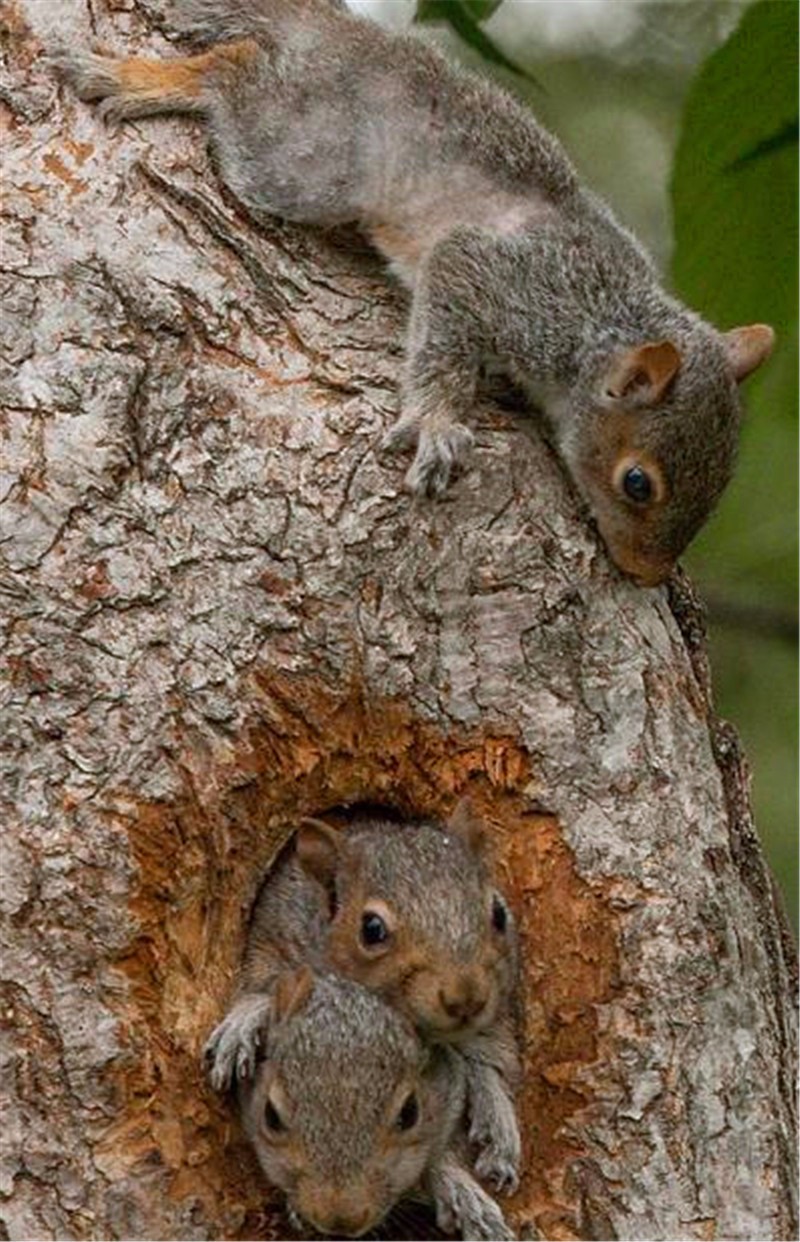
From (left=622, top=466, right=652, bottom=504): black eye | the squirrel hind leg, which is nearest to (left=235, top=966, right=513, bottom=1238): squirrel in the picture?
(left=622, top=466, right=652, bottom=504): black eye

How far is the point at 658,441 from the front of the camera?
5059mm

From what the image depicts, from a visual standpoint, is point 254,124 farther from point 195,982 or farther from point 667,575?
point 195,982

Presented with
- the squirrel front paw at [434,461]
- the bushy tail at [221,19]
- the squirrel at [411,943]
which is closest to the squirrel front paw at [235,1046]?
the squirrel at [411,943]

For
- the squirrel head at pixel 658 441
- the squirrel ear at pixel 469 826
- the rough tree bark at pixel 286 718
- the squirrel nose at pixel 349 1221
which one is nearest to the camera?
the squirrel nose at pixel 349 1221

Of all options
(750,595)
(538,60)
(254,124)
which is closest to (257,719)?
(254,124)

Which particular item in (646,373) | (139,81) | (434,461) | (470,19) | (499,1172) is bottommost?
(499,1172)

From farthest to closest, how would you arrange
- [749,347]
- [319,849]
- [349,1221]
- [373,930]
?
[749,347], [319,849], [373,930], [349,1221]

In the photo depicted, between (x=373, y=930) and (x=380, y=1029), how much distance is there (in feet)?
0.78

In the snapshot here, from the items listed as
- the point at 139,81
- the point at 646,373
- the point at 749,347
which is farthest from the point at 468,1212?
the point at 139,81

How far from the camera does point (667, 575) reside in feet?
16.2

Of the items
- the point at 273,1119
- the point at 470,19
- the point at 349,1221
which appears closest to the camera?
the point at 349,1221

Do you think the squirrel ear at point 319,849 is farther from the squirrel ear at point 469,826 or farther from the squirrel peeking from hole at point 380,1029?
the squirrel ear at point 469,826

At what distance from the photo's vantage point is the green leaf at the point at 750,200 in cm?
488

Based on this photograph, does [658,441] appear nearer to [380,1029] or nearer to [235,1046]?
[380,1029]
